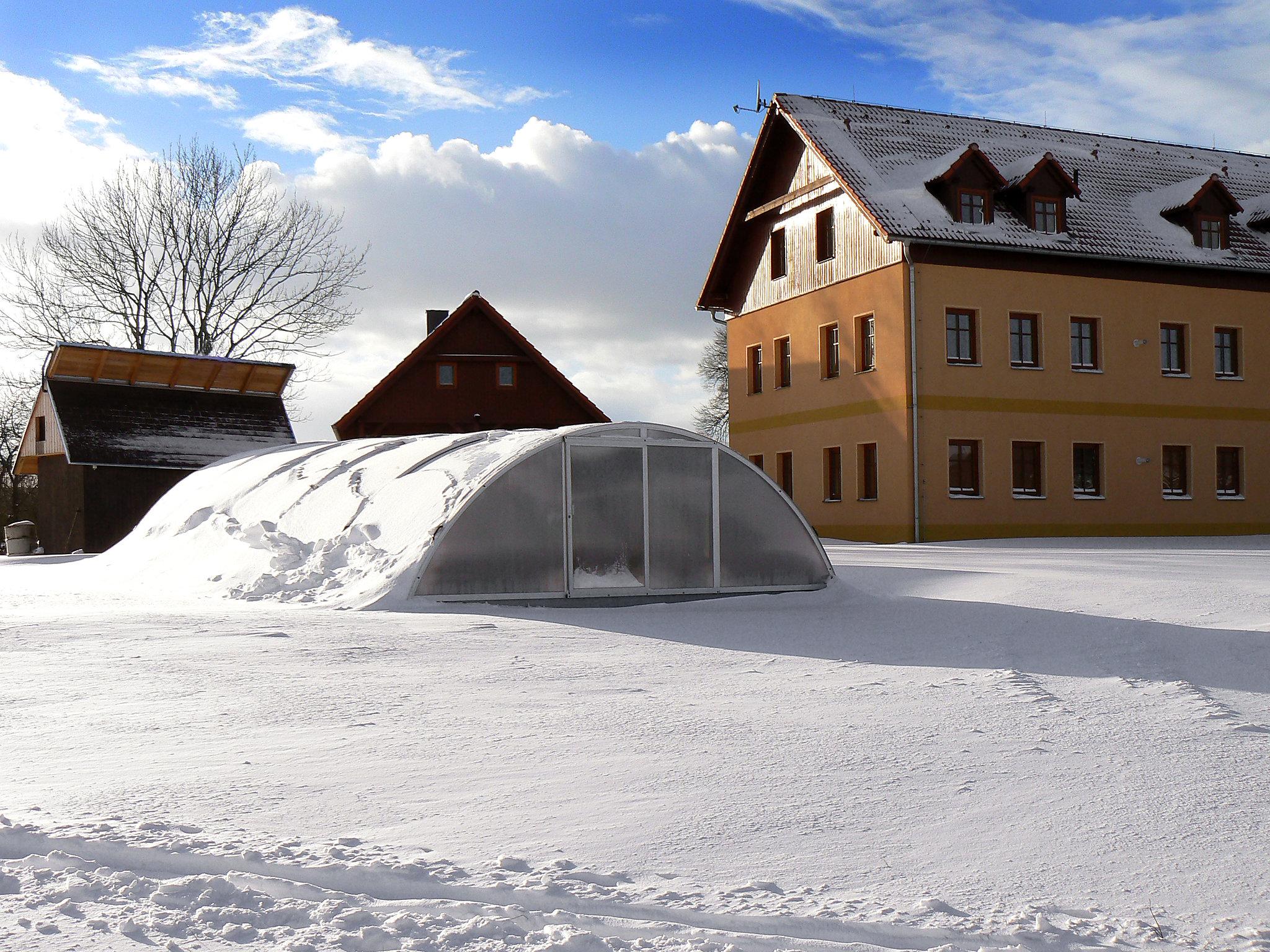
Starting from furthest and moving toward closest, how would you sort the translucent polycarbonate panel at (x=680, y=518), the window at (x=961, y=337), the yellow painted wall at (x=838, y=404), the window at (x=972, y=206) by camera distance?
the window at (x=972, y=206), the window at (x=961, y=337), the yellow painted wall at (x=838, y=404), the translucent polycarbonate panel at (x=680, y=518)

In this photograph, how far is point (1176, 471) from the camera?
91.9 ft

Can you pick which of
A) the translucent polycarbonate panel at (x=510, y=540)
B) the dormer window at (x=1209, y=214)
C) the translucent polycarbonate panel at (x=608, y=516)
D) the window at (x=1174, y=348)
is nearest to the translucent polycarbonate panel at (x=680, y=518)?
the translucent polycarbonate panel at (x=608, y=516)

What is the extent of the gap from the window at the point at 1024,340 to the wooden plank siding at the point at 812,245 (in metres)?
3.09

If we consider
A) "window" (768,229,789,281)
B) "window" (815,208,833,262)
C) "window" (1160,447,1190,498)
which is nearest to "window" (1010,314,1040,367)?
"window" (1160,447,1190,498)

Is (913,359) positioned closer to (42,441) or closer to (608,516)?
(608,516)

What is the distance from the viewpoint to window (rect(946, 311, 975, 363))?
84.8 ft

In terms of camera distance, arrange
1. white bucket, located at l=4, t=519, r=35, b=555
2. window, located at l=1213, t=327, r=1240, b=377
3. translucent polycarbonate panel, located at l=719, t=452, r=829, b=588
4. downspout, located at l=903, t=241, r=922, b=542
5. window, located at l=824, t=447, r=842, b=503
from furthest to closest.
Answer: white bucket, located at l=4, t=519, r=35, b=555 → window, located at l=1213, t=327, r=1240, b=377 → window, located at l=824, t=447, r=842, b=503 → downspout, located at l=903, t=241, r=922, b=542 → translucent polycarbonate panel, located at l=719, t=452, r=829, b=588

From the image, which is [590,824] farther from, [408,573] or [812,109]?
[812,109]

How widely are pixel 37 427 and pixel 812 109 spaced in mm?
20044

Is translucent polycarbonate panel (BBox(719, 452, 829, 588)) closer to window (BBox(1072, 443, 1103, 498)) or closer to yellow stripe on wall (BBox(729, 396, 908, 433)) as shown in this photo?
yellow stripe on wall (BBox(729, 396, 908, 433))

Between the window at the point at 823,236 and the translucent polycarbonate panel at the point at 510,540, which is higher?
the window at the point at 823,236

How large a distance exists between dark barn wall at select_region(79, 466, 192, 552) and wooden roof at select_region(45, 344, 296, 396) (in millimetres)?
2781

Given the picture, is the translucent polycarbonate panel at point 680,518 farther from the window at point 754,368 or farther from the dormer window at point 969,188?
the window at point 754,368

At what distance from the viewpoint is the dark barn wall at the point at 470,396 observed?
34219mm
